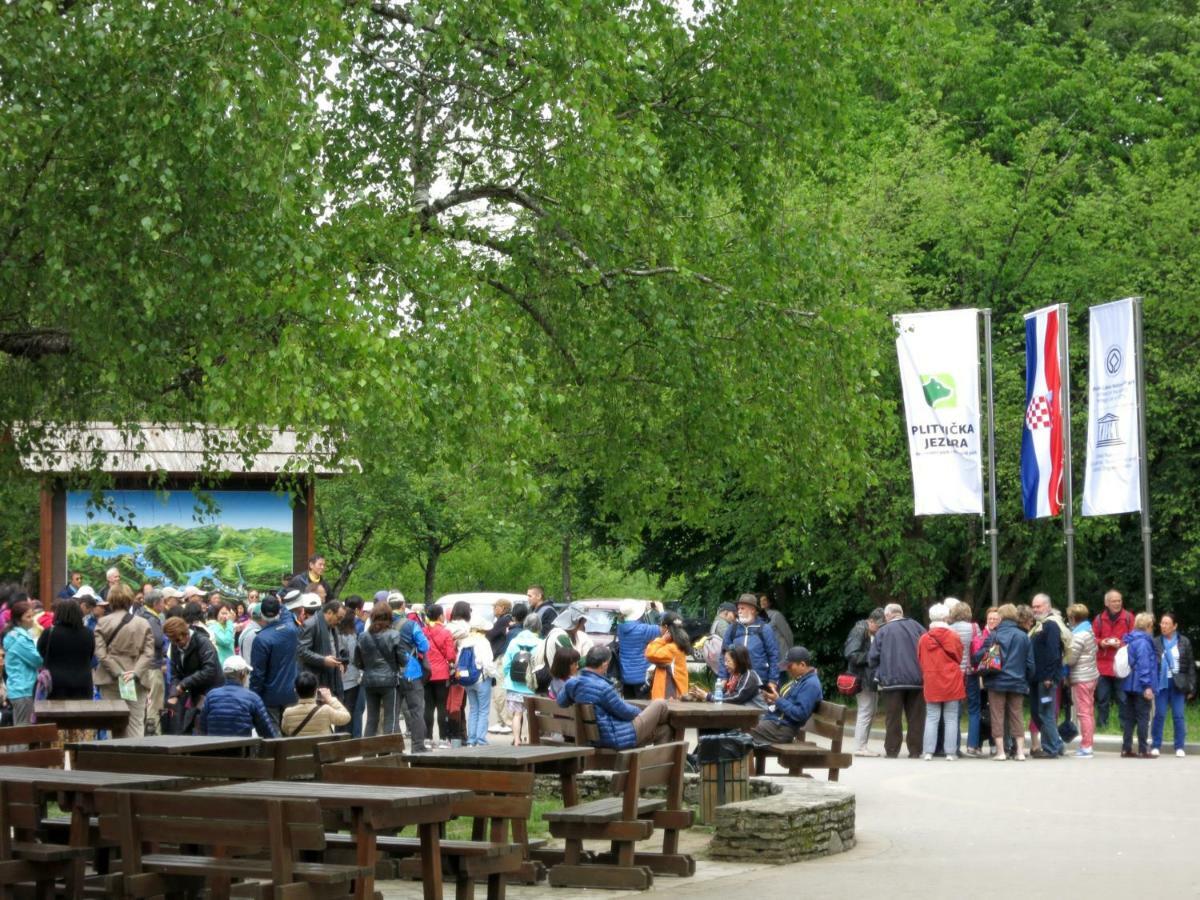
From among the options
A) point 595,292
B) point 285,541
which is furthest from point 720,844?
point 285,541

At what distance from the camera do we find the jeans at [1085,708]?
72.3 ft

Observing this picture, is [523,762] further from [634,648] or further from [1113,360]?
[1113,360]

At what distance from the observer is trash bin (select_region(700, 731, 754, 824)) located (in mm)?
14414

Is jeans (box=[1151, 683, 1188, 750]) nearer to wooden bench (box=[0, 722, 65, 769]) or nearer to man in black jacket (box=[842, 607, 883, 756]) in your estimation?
man in black jacket (box=[842, 607, 883, 756])

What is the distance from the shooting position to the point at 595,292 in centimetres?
1883

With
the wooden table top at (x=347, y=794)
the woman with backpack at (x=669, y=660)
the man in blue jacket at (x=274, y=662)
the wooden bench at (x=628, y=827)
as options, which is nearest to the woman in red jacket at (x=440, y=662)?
the woman with backpack at (x=669, y=660)

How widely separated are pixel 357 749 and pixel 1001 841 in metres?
5.17

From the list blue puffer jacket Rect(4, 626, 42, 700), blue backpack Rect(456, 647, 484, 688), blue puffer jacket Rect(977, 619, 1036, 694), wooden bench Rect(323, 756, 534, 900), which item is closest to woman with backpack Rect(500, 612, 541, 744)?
blue backpack Rect(456, 647, 484, 688)

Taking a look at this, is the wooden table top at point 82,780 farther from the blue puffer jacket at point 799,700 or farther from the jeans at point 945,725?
the jeans at point 945,725

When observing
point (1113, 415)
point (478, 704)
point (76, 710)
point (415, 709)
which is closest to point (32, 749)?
point (76, 710)

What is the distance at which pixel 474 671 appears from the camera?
21656 millimetres

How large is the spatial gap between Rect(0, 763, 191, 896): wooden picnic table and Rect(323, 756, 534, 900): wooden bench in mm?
974

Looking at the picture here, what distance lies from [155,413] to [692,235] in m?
6.30

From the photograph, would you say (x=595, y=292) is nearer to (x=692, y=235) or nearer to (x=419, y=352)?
(x=692, y=235)
